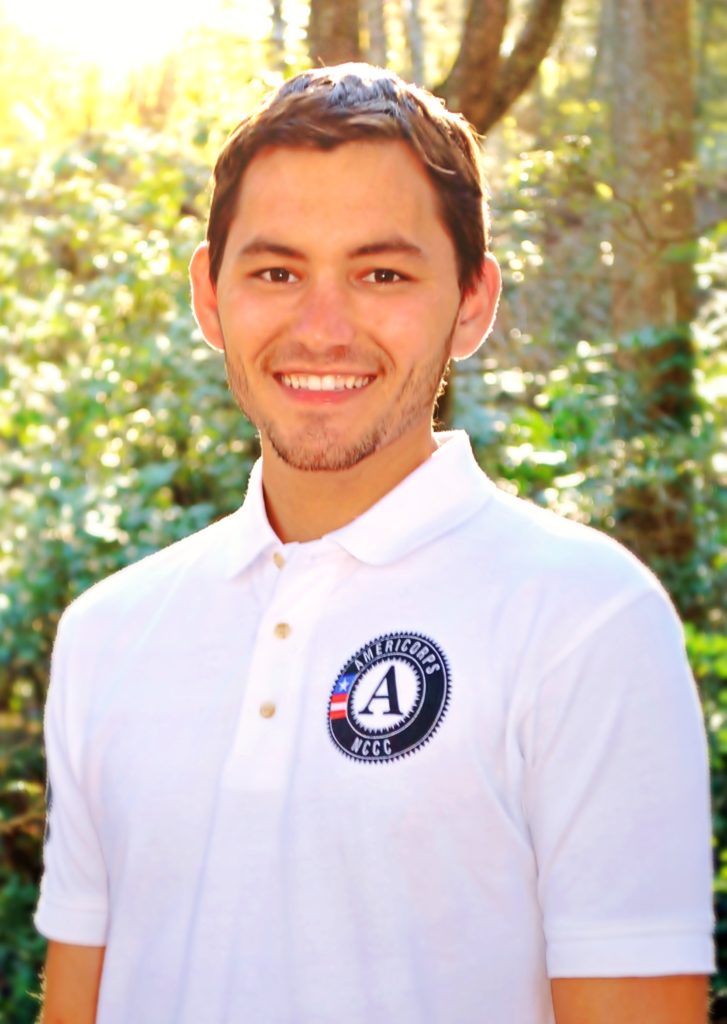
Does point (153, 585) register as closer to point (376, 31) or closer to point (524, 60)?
point (524, 60)

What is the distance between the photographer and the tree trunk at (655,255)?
687cm

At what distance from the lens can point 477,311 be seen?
2.44 metres

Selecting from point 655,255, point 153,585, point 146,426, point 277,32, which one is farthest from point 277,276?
point 655,255

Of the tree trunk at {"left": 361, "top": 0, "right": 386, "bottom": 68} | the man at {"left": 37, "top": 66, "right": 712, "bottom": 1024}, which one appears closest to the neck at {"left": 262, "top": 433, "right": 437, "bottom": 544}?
the man at {"left": 37, "top": 66, "right": 712, "bottom": 1024}

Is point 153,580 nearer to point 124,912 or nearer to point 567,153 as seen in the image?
point 124,912

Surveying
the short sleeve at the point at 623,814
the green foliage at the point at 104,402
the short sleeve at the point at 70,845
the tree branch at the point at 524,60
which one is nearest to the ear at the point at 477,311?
the short sleeve at the point at 623,814

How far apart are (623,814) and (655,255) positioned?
5.62 m

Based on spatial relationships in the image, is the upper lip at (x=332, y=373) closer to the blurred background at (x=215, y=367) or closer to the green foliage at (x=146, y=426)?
the blurred background at (x=215, y=367)

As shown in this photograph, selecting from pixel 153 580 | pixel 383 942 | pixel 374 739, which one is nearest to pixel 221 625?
pixel 153 580

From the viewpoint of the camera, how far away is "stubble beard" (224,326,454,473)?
2.29m

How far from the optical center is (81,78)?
8.90 m

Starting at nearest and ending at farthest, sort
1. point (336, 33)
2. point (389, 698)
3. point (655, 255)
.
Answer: point (389, 698) → point (336, 33) → point (655, 255)

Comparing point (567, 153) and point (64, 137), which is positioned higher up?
point (64, 137)

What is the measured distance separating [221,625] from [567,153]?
424 cm
